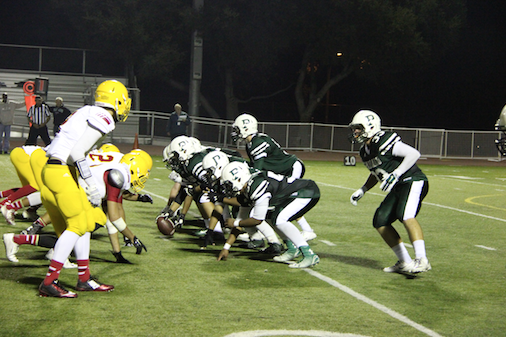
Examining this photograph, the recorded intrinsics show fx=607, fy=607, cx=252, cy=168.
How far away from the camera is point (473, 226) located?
9.98 meters

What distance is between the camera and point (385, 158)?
21.8 feet

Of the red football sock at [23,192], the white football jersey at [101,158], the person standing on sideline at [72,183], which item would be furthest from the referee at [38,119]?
the person standing on sideline at [72,183]

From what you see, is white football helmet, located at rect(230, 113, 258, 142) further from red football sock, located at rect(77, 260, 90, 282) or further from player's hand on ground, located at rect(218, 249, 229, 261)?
red football sock, located at rect(77, 260, 90, 282)

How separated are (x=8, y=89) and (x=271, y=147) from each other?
24.2 m

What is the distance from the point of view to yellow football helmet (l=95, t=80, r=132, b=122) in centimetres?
530

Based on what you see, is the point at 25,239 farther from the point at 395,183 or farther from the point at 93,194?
the point at 395,183

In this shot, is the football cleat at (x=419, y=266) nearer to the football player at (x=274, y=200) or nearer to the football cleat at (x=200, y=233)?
the football player at (x=274, y=200)

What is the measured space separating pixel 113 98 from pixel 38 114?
1242cm

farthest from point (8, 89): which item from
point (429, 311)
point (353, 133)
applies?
point (429, 311)

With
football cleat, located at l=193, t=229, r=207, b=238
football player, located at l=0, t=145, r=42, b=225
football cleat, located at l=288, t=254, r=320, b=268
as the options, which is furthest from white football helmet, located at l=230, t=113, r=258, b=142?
football player, located at l=0, t=145, r=42, b=225

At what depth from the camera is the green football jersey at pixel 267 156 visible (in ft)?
26.7

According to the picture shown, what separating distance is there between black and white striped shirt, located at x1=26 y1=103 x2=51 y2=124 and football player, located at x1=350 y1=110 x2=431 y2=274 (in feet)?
39.9

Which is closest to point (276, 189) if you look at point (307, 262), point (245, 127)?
point (307, 262)

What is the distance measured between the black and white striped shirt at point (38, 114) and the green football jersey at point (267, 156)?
1015 cm
